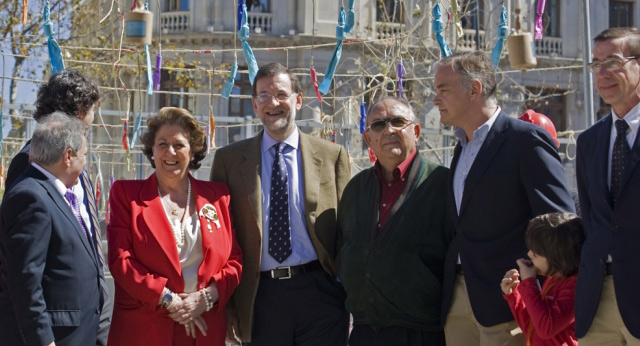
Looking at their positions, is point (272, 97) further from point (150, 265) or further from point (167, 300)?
point (167, 300)

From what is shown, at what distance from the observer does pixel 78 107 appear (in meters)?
4.89

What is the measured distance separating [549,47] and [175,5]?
11.3 meters

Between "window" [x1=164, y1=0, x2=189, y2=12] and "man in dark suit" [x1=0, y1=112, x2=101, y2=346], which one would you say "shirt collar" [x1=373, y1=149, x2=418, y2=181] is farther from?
"window" [x1=164, y1=0, x2=189, y2=12]

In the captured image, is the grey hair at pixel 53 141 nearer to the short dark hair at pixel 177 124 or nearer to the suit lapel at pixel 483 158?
the short dark hair at pixel 177 124

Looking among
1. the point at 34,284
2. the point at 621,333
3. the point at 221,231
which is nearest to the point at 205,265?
the point at 221,231

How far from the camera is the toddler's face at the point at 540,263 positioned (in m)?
4.10

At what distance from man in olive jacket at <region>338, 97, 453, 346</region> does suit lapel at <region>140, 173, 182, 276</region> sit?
893 millimetres

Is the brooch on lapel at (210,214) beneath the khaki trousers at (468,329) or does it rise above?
above

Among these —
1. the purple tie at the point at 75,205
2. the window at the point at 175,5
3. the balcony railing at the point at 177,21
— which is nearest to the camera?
the purple tie at the point at 75,205

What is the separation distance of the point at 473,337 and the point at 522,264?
20.7 inches

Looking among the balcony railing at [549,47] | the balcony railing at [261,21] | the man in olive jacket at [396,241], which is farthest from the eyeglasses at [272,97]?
the balcony railing at [549,47]

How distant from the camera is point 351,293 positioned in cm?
477

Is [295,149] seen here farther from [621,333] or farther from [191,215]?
[621,333]

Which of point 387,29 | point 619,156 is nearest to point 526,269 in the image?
point 619,156
